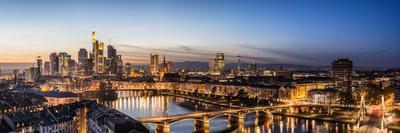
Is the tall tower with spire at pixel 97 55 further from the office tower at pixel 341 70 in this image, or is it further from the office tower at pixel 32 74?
the office tower at pixel 341 70

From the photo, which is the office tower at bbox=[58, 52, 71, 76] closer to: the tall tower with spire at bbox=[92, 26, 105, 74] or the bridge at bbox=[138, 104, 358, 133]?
the tall tower with spire at bbox=[92, 26, 105, 74]

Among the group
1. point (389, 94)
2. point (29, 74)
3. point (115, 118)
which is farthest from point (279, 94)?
point (29, 74)

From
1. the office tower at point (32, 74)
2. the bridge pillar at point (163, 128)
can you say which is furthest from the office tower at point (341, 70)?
the office tower at point (32, 74)

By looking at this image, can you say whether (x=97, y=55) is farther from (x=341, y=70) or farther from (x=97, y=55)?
(x=341, y=70)

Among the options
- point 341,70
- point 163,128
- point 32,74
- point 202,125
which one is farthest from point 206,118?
point 32,74

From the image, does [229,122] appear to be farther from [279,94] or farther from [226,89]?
[226,89]

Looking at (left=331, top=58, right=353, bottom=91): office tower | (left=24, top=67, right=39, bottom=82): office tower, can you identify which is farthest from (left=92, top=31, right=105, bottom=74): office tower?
(left=331, top=58, right=353, bottom=91): office tower
